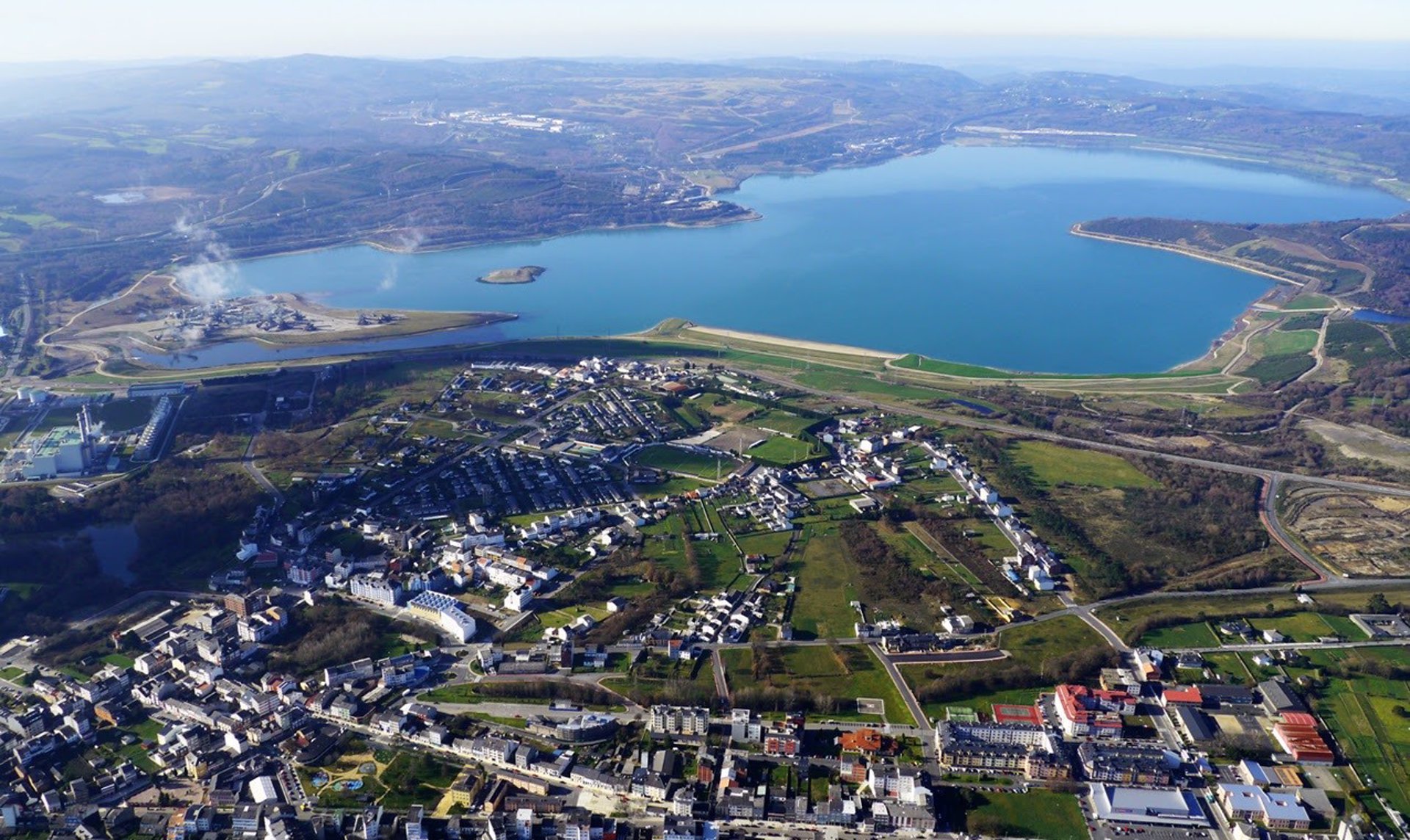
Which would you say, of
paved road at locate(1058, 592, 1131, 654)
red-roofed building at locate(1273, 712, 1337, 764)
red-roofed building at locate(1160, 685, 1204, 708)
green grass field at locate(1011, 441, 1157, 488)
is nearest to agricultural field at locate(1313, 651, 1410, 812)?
red-roofed building at locate(1273, 712, 1337, 764)

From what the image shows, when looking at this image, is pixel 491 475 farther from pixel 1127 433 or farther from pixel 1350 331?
pixel 1350 331

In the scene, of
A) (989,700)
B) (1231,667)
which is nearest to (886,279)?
(1231,667)

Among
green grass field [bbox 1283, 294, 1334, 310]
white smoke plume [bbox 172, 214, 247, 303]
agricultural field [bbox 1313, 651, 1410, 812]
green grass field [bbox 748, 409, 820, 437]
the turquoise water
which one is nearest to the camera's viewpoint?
agricultural field [bbox 1313, 651, 1410, 812]

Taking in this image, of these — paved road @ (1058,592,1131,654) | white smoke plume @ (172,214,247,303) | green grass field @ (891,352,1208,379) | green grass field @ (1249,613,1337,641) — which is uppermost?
green grass field @ (1249,613,1337,641)

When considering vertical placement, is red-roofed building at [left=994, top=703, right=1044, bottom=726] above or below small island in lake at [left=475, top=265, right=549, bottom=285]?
above

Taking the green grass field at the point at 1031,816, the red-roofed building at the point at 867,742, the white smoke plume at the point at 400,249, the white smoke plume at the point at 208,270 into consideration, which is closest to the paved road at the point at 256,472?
the red-roofed building at the point at 867,742

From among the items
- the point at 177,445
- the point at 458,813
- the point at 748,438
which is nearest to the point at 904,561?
the point at 748,438

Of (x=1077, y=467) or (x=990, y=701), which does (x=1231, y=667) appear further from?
(x=1077, y=467)

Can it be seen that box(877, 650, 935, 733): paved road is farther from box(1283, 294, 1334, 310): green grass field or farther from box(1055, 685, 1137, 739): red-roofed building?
box(1283, 294, 1334, 310): green grass field
